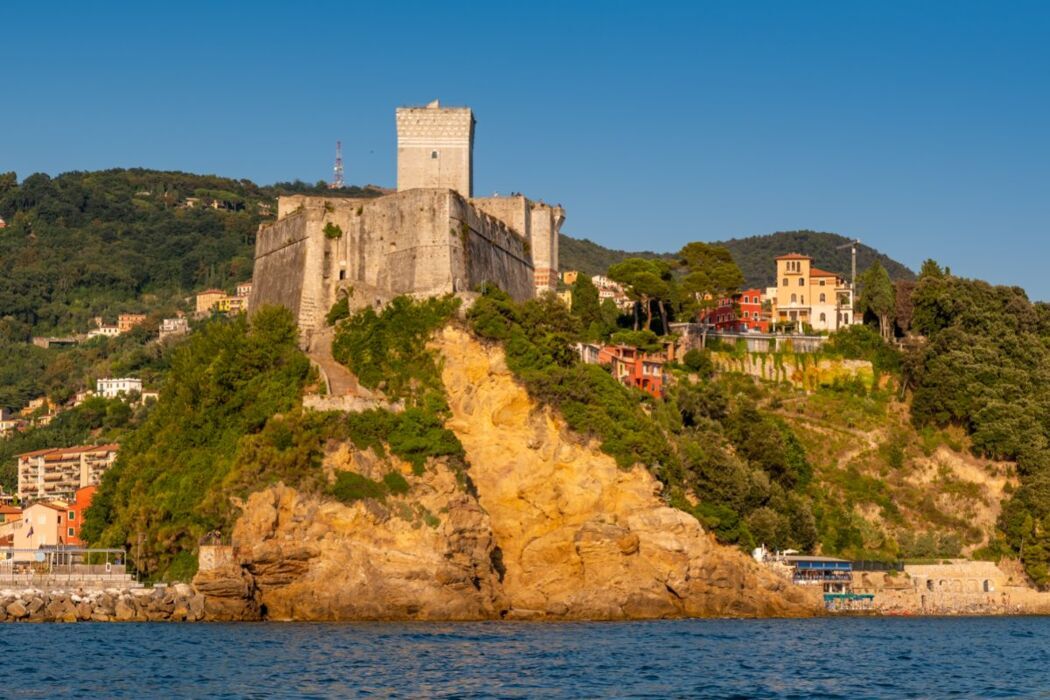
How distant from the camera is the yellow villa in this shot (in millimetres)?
94250

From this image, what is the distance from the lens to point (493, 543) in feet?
192

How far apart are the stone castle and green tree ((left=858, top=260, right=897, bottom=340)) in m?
23.4

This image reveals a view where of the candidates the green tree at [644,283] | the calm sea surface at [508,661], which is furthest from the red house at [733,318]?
the calm sea surface at [508,661]

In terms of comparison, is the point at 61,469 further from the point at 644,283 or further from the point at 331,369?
the point at 331,369

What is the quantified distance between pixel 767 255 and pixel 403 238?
125m

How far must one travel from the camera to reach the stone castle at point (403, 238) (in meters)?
66.5

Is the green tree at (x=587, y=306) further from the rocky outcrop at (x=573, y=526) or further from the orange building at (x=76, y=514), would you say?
the orange building at (x=76, y=514)

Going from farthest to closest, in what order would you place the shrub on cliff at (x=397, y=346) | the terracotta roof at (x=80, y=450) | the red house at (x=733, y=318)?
the terracotta roof at (x=80, y=450)
the red house at (x=733, y=318)
the shrub on cliff at (x=397, y=346)

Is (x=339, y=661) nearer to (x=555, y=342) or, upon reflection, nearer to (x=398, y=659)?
(x=398, y=659)

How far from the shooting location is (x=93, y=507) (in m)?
70.7

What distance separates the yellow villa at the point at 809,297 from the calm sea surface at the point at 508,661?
3812 cm

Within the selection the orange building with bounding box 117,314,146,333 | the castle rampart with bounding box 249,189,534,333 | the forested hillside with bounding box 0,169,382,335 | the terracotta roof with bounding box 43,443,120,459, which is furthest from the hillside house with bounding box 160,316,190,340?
the castle rampart with bounding box 249,189,534,333

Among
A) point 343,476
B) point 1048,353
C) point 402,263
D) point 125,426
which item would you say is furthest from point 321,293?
point 125,426

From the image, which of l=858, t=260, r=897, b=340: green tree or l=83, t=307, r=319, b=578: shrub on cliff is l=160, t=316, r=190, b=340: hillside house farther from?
l=83, t=307, r=319, b=578: shrub on cliff
